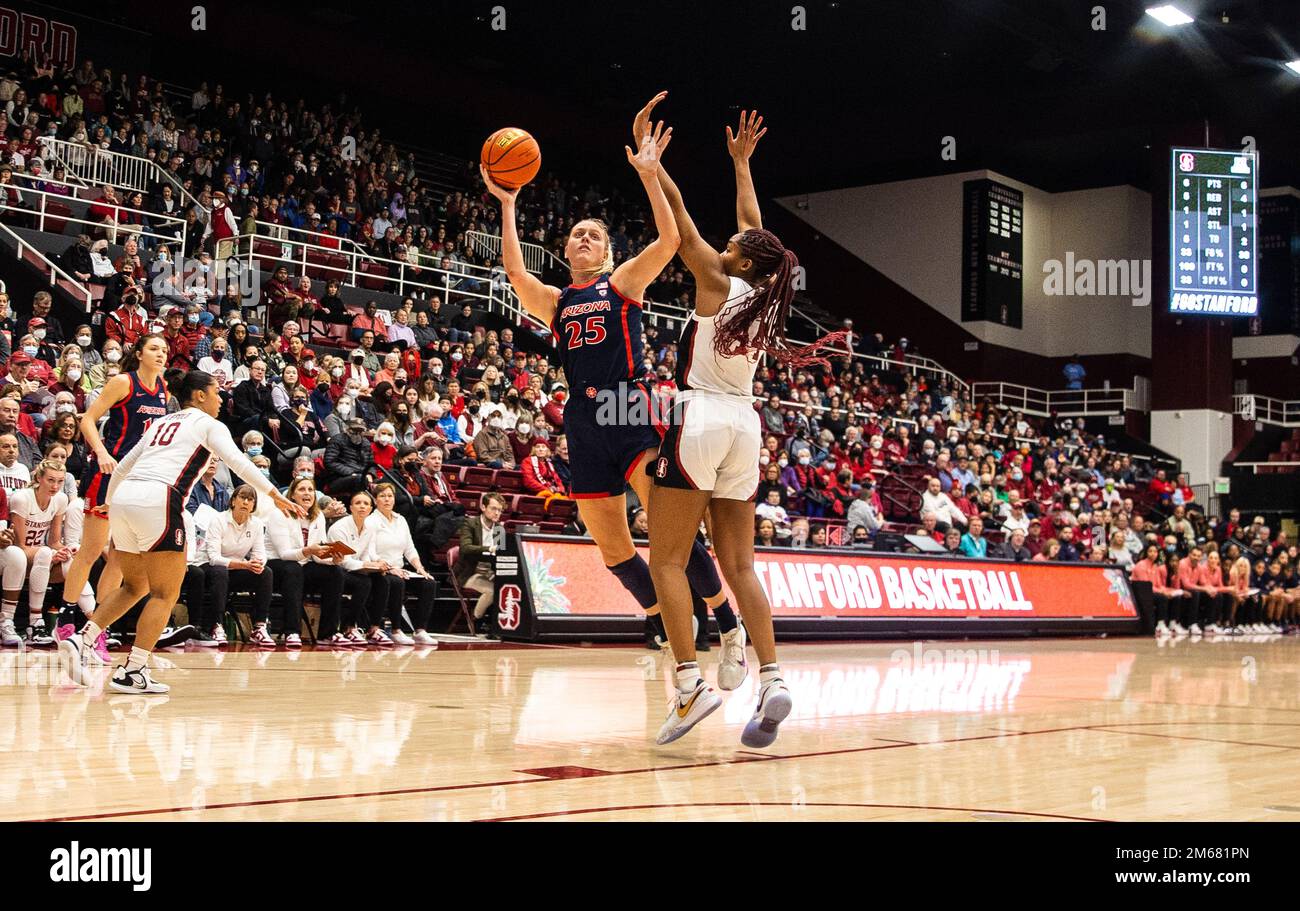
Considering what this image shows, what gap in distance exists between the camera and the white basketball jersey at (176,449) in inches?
238

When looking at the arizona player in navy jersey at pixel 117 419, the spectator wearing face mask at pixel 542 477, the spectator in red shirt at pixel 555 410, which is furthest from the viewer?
the spectator in red shirt at pixel 555 410

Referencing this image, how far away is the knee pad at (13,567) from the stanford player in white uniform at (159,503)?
2830 millimetres

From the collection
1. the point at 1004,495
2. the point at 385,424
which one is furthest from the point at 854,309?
the point at 385,424

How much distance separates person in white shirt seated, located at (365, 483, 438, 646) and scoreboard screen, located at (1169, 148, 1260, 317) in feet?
58.1

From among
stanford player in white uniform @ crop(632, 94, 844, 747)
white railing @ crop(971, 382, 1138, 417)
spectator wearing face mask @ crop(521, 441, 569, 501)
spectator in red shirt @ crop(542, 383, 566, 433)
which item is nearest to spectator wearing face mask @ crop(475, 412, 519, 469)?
spectator wearing face mask @ crop(521, 441, 569, 501)

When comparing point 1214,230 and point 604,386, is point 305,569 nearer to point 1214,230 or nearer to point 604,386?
point 604,386

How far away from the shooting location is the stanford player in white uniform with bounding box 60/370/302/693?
595 cm

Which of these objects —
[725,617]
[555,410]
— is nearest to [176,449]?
[725,617]

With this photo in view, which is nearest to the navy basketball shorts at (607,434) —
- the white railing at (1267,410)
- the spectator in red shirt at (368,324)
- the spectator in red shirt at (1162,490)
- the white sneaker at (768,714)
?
the white sneaker at (768,714)

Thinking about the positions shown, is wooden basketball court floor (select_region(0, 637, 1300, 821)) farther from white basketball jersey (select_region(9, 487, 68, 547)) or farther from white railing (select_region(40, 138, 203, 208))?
white railing (select_region(40, 138, 203, 208))

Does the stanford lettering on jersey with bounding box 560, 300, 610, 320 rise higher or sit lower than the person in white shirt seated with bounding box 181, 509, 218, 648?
higher

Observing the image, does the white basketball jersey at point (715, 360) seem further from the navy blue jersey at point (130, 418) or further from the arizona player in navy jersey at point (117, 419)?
the navy blue jersey at point (130, 418)
